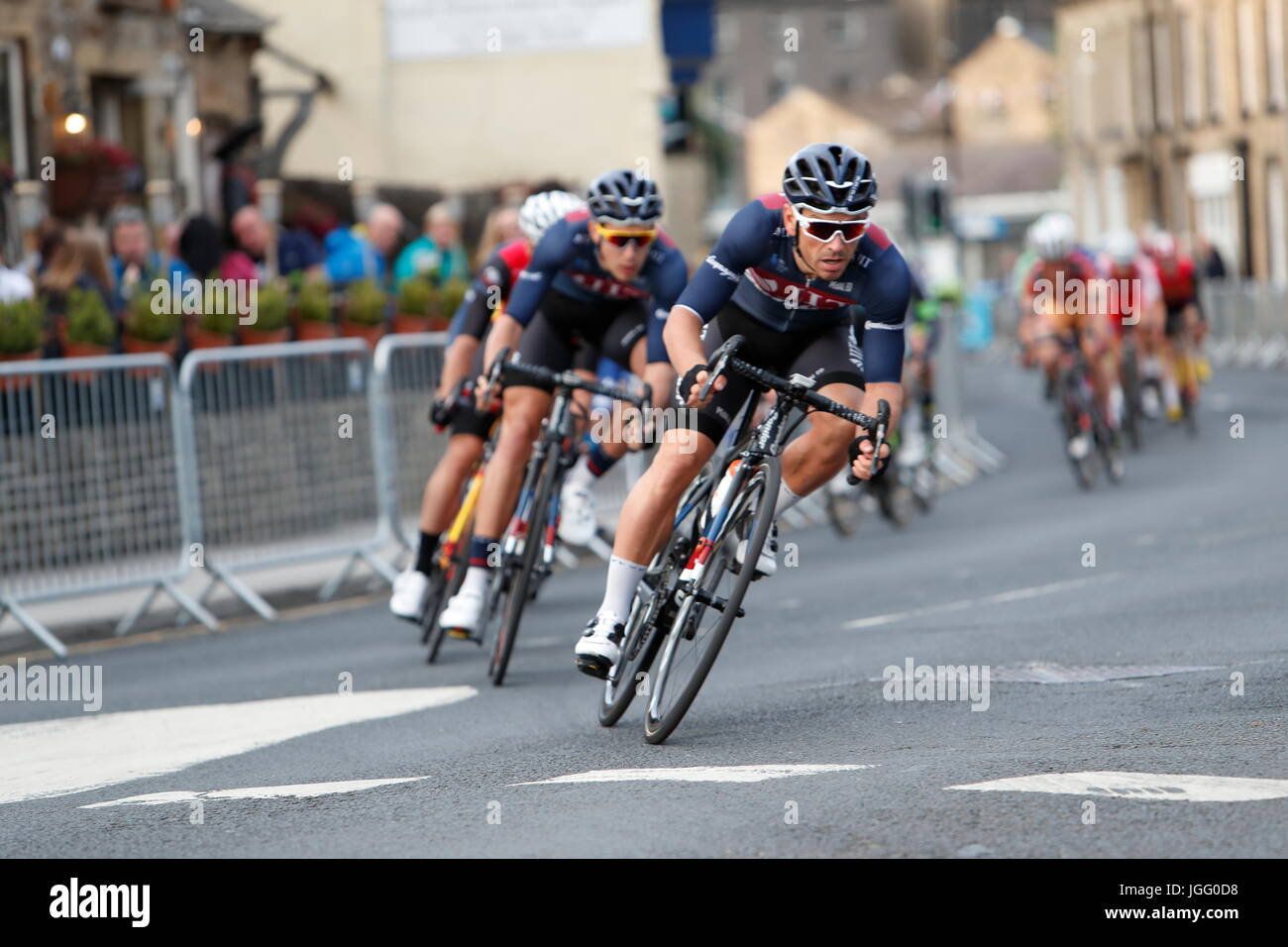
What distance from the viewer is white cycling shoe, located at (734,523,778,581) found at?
7.39 m

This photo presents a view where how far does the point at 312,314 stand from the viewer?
15.6 m

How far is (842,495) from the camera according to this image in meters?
16.2

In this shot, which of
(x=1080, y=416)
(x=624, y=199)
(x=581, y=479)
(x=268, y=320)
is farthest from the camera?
(x=1080, y=416)

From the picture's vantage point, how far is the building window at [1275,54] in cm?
4900

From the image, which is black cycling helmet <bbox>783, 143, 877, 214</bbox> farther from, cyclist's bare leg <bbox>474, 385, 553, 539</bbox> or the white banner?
the white banner

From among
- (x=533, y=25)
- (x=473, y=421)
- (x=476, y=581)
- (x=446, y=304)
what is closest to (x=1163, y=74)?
(x=533, y=25)

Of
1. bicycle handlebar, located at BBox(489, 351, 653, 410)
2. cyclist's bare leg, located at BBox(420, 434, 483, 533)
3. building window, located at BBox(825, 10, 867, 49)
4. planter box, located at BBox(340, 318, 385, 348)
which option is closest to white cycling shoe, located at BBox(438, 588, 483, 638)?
bicycle handlebar, located at BBox(489, 351, 653, 410)

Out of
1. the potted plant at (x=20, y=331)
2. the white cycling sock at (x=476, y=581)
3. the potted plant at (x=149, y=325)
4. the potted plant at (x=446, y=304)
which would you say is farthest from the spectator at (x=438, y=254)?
the white cycling sock at (x=476, y=581)

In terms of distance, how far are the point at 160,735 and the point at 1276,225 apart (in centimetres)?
4600

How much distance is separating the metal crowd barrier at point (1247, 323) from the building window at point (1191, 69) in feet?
55.6

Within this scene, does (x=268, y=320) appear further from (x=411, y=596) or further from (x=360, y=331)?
(x=411, y=596)

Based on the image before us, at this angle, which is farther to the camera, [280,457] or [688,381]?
[280,457]

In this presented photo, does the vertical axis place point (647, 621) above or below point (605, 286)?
below

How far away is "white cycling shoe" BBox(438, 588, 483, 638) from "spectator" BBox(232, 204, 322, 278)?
7.75 meters
